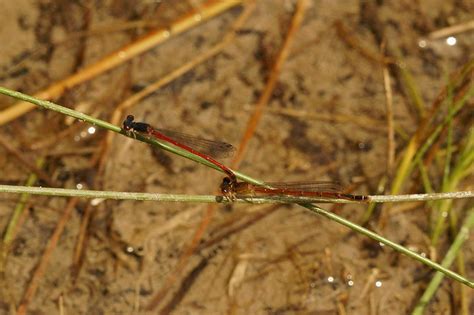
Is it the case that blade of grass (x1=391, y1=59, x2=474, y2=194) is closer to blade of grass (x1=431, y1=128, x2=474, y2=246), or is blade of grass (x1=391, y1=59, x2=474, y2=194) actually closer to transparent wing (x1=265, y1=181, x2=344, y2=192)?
blade of grass (x1=431, y1=128, x2=474, y2=246)

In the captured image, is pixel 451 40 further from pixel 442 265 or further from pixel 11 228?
pixel 11 228

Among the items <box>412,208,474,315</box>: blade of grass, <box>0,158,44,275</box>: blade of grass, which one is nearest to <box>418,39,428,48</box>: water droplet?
<box>412,208,474,315</box>: blade of grass

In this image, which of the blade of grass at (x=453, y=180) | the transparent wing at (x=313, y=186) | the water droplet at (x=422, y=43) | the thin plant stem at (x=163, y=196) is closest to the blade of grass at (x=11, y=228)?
the thin plant stem at (x=163, y=196)

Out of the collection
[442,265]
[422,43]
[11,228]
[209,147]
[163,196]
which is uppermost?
[422,43]

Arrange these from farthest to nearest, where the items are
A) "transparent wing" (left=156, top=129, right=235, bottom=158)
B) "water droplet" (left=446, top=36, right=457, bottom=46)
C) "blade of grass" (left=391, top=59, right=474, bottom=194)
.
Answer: "water droplet" (left=446, top=36, right=457, bottom=46)
"blade of grass" (left=391, top=59, right=474, bottom=194)
"transparent wing" (left=156, top=129, right=235, bottom=158)

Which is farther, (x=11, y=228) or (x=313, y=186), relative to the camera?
(x=11, y=228)

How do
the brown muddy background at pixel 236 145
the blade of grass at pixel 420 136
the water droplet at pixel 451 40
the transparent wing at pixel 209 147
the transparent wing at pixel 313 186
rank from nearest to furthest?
the transparent wing at pixel 313 186
the transparent wing at pixel 209 147
the brown muddy background at pixel 236 145
the blade of grass at pixel 420 136
the water droplet at pixel 451 40

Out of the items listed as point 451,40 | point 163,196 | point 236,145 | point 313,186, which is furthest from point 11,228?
point 451,40

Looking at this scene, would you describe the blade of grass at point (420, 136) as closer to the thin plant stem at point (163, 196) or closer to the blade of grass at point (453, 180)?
the blade of grass at point (453, 180)

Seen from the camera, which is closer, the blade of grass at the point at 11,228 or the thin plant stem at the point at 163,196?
the thin plant stem at the point at 163,196
